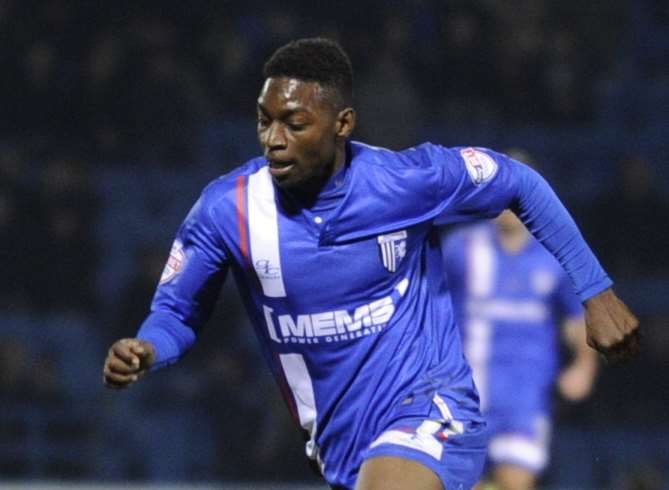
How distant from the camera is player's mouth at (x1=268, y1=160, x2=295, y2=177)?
4234 mm

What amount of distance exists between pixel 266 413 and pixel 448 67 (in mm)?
2942

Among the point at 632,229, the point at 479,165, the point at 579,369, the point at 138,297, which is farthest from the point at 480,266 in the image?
the point at 479,165

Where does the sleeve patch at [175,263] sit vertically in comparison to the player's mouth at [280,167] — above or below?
below

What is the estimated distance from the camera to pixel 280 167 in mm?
4238

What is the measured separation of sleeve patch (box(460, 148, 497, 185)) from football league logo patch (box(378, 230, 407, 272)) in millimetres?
280

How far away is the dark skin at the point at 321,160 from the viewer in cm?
411

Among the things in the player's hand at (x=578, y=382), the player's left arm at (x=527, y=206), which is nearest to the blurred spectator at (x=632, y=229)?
the player's hand at (x=578, y=382)

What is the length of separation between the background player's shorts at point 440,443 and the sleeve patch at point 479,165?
0.66 m

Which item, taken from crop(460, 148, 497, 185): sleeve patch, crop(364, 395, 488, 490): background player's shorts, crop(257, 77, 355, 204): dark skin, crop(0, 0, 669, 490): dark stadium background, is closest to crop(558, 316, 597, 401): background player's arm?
crop(0, 0, 669, 490): dark stadium background

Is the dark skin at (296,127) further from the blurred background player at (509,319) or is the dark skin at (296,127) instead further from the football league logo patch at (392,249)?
the blurred background player at (509,319)

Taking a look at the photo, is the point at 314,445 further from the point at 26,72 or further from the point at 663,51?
the point at 663,51

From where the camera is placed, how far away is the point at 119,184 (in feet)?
34.4

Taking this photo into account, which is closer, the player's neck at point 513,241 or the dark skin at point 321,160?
the dark skin at point 321,160

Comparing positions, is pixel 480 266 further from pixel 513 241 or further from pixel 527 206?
pixel 527 206
